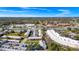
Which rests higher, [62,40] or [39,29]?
[39,29]

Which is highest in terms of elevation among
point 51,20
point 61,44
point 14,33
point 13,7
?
point 13,7

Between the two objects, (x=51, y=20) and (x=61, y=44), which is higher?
(x=51, y=20)
